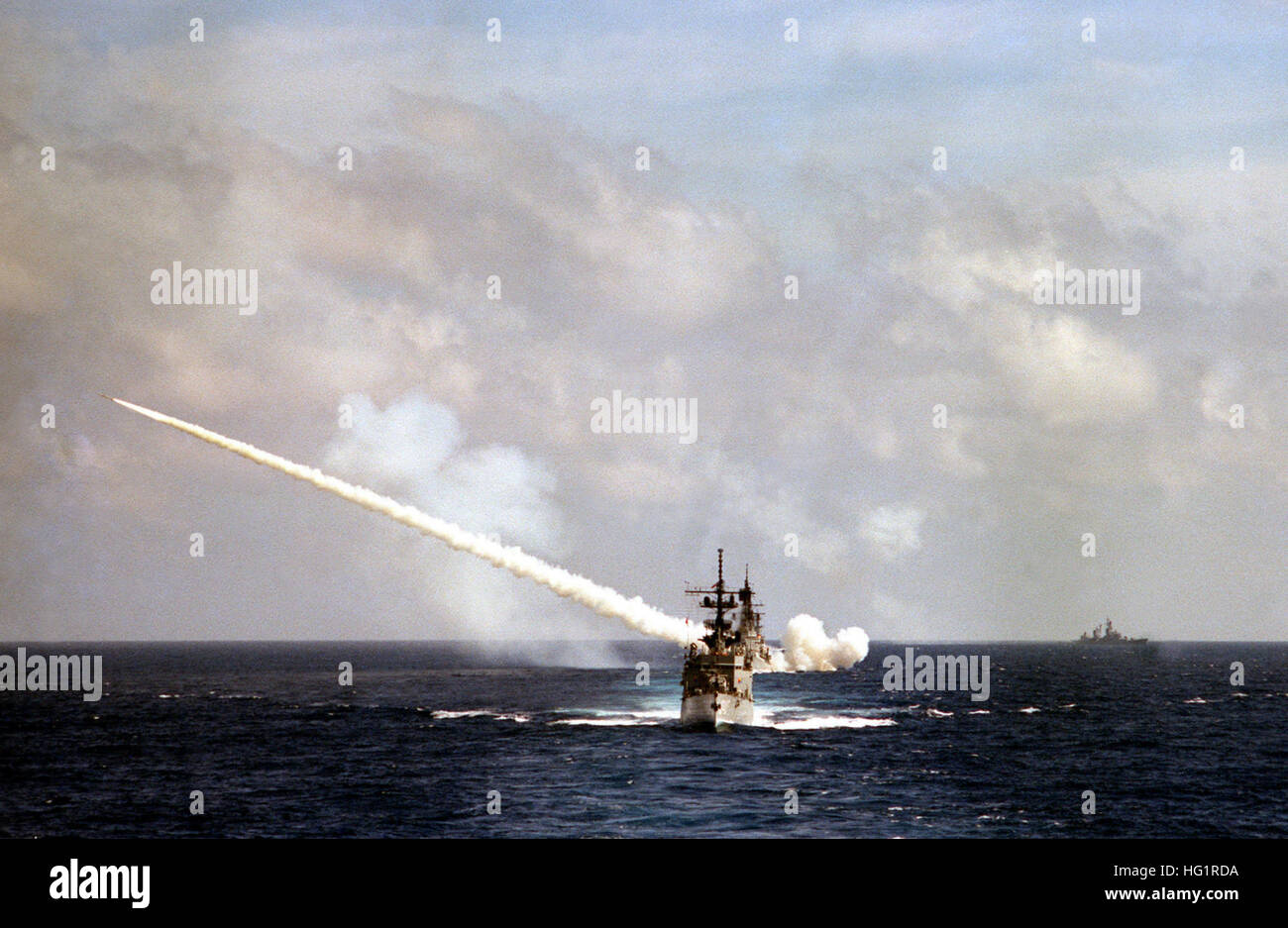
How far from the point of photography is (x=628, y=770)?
8488 centimetres

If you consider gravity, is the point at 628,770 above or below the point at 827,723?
above

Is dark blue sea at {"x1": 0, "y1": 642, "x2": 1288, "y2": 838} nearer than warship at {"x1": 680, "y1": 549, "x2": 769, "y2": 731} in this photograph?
Yes

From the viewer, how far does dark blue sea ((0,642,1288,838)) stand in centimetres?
6881

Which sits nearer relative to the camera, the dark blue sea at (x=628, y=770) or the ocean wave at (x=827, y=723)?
the dark blue sea at (x=628, y=770)

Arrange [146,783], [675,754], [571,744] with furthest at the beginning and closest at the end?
1. [571,744]
2. [675,754]
3. [146,783]

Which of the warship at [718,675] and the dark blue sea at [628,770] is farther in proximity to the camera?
the warship at [718,675]

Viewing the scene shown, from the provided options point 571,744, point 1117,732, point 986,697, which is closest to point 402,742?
point 571,744

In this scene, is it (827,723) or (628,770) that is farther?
(827,723)

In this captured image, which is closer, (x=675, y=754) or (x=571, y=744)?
(x=675, y=754)

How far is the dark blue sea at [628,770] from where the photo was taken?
68.8 m
